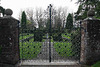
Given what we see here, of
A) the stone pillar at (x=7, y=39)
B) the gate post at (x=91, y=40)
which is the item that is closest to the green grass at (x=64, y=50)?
the gate post at (x=91, y=40)

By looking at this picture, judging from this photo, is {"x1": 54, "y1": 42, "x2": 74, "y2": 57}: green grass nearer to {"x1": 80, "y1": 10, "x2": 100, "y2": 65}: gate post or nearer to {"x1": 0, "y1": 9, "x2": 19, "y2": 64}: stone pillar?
{"x1": 80, "y1": 10, "x2": 100, "y2": 65}: gate post

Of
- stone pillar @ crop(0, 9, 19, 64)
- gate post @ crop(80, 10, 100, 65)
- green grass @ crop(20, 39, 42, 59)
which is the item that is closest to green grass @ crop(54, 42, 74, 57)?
gate post @ crop(80, 10, 100, 65)

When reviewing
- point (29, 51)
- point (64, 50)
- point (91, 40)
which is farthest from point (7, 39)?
point (64, 50)

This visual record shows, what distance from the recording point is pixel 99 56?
11.7ft

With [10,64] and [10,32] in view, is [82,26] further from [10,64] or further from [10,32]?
[10,64]

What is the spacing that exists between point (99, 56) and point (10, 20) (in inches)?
155

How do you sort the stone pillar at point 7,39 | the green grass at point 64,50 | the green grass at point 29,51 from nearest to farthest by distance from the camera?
the stone pillar at point 7,39 < the green grass at point 29,51 < the green grass at point 64,50

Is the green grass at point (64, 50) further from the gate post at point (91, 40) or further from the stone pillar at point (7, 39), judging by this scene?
the stone pillar at point (7, 39)

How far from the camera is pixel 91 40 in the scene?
3.51 metres

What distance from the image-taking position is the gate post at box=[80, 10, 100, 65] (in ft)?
11.5

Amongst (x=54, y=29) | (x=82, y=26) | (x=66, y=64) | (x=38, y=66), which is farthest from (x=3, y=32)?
(x=82, y=26)

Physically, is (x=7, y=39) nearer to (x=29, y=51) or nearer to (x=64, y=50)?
(x=29, y=51)

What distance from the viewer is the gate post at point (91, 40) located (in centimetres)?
350

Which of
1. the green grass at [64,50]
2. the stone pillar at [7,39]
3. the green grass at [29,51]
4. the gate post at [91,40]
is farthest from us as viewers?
the green grass at [64,50]
